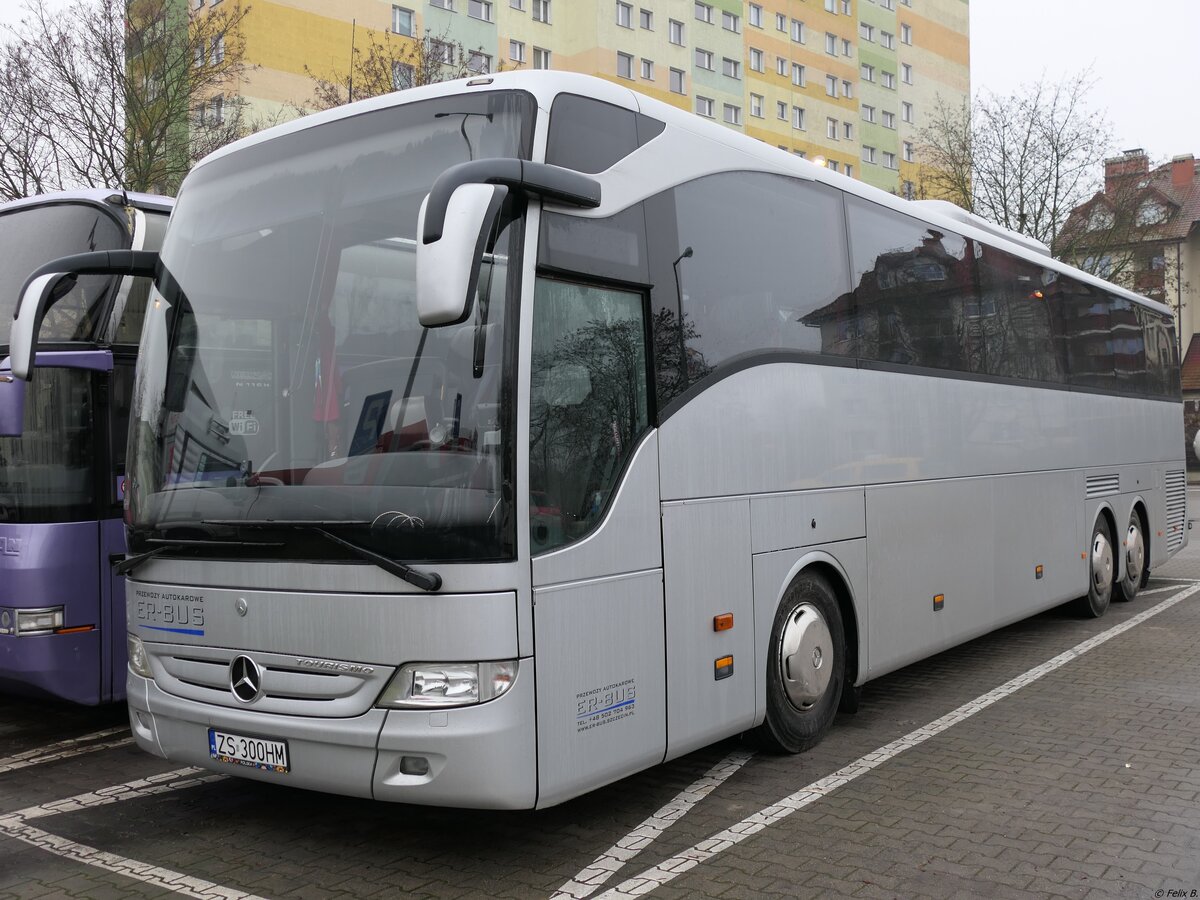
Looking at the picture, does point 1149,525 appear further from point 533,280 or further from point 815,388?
point 533,280

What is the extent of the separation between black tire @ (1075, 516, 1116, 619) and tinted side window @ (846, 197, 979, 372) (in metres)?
3.75

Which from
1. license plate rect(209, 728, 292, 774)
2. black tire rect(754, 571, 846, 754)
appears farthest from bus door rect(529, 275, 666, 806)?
black tire rect(754, 571, 846, 754)

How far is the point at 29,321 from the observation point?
227 inches

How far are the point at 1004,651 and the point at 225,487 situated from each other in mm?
7500

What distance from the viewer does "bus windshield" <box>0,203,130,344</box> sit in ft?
24.2

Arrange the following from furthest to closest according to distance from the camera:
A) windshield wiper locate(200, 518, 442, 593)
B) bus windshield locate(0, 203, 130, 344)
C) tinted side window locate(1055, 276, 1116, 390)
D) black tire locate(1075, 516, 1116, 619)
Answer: black tire locate(1075, 516, 1116, 619), tinted side window locate(1055, 276, 1116, 390), bus windshield locate(0, 203, 130, 344), windshield wiper locate(200, 518, 442, 593)

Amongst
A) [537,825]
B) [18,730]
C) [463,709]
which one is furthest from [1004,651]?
[18,730]

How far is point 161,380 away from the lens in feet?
18.0

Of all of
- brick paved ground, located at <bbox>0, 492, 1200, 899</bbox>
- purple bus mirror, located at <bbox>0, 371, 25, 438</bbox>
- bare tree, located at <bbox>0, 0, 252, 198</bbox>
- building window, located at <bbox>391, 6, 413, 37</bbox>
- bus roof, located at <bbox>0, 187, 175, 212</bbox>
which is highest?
building window, located at <bbox>391, 6, 413, 37</bbox>

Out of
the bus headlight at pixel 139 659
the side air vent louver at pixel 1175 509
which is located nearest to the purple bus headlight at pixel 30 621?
the bus headlight at pixel 139 659

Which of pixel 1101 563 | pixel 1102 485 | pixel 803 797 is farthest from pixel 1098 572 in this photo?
pixel 803 797

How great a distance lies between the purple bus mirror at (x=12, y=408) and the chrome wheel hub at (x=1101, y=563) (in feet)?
31.8

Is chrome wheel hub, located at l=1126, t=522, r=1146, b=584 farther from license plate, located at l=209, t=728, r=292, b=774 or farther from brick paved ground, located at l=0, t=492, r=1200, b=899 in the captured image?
license plate, located at l=209, t=728, r=292, b=774

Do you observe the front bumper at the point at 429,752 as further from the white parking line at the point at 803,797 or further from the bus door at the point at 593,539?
the white parking line at the point at 803,797
